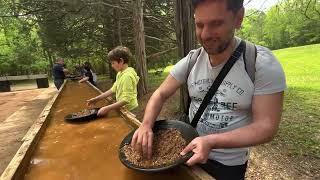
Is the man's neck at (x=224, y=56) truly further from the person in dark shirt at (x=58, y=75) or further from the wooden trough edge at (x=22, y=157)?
the person in dark shirt at (x=58, y=75)

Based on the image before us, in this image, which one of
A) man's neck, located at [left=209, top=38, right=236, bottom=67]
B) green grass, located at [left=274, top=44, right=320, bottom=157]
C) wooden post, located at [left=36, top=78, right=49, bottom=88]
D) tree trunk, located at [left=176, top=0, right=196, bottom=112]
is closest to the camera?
man's neck, located at [left=209, top=38, right=236, bottom=67]

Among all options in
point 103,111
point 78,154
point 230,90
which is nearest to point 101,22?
point 103,111

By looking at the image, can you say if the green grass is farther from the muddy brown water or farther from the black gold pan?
the black gold pan

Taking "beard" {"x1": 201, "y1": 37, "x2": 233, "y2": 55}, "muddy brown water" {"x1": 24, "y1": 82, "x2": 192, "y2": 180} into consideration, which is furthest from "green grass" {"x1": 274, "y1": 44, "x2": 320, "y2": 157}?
"beard" {"x1": 201, "y1": 37, "x2": 233, "y2": 55}

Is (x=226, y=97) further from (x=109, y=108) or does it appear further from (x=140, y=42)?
(x=140, y=42)

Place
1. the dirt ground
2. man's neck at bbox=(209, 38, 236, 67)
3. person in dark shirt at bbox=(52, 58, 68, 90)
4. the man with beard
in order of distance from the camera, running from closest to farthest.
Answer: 1. the man with beard
2. man's neck at bbox=(209, 38, 236, 67)
3. the dirt ground
4. person in dark shirt at bbox=(52, 58, 68, 90)

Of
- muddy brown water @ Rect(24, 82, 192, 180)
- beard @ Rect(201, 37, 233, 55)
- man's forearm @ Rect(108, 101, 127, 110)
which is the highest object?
beard @ Rect(201, 37, 233, 55)

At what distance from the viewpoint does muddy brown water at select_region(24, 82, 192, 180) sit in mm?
2602

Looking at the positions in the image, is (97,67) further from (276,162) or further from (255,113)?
(255,113)

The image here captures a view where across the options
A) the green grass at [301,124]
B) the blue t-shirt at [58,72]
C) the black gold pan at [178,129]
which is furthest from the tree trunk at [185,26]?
the blue t-shirt at [58,72]

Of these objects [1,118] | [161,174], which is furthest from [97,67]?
[161,174]

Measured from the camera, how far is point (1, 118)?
13398 millimetres

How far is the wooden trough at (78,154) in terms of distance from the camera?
254 centimetres

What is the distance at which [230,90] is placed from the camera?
1917mm
